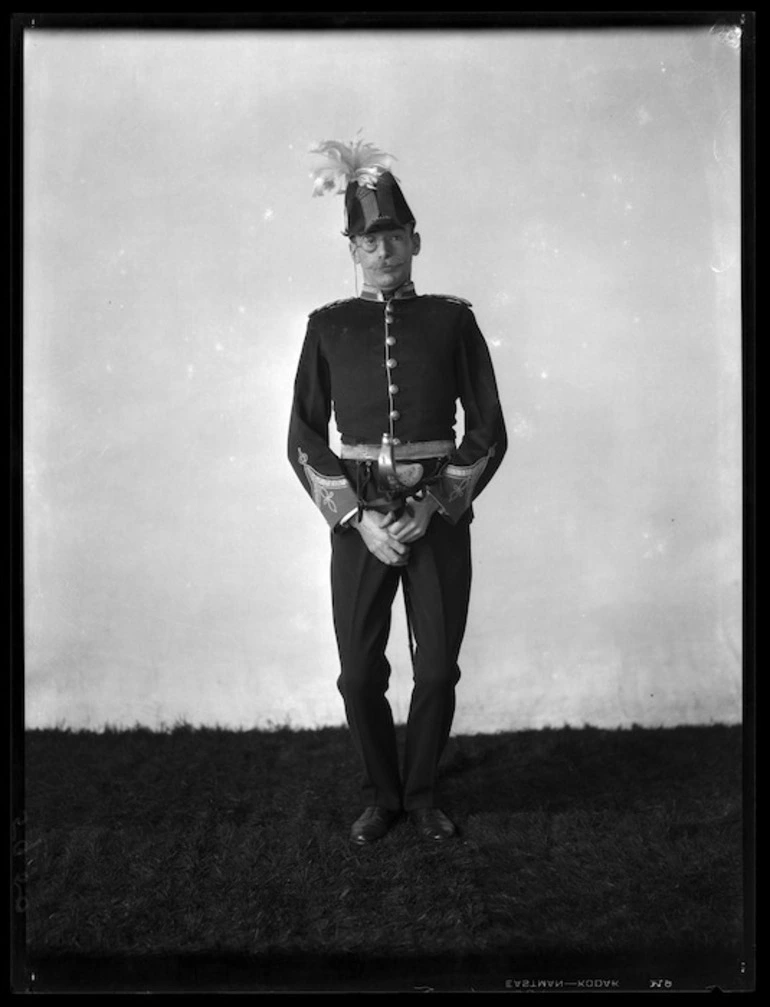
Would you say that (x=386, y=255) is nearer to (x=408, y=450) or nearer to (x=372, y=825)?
(x=408, y=450)

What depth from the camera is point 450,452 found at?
8.98ft

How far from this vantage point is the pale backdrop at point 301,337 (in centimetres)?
271

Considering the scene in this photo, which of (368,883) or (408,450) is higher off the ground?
(408,450)

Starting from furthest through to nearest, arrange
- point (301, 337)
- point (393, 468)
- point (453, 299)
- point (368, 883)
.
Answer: point (301, 337) → point (453, 299) → point (393, 468) → point (368, 883)

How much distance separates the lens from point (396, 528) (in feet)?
8.70

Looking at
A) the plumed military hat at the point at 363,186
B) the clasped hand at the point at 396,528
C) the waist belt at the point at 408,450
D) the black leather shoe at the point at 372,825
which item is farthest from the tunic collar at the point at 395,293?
the black leather shoe at the point at 372,825

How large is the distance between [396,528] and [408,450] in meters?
0.19

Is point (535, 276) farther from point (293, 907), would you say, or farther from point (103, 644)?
point (293, 907)

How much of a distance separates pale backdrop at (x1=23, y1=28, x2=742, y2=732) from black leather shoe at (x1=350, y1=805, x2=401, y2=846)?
0.50 metres

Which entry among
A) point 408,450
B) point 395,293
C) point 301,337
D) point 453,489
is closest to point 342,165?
point 395,293

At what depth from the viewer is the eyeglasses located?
8.76 feet

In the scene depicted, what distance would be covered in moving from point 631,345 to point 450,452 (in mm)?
592

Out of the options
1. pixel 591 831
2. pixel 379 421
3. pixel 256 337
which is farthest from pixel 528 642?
pixel 256 337
